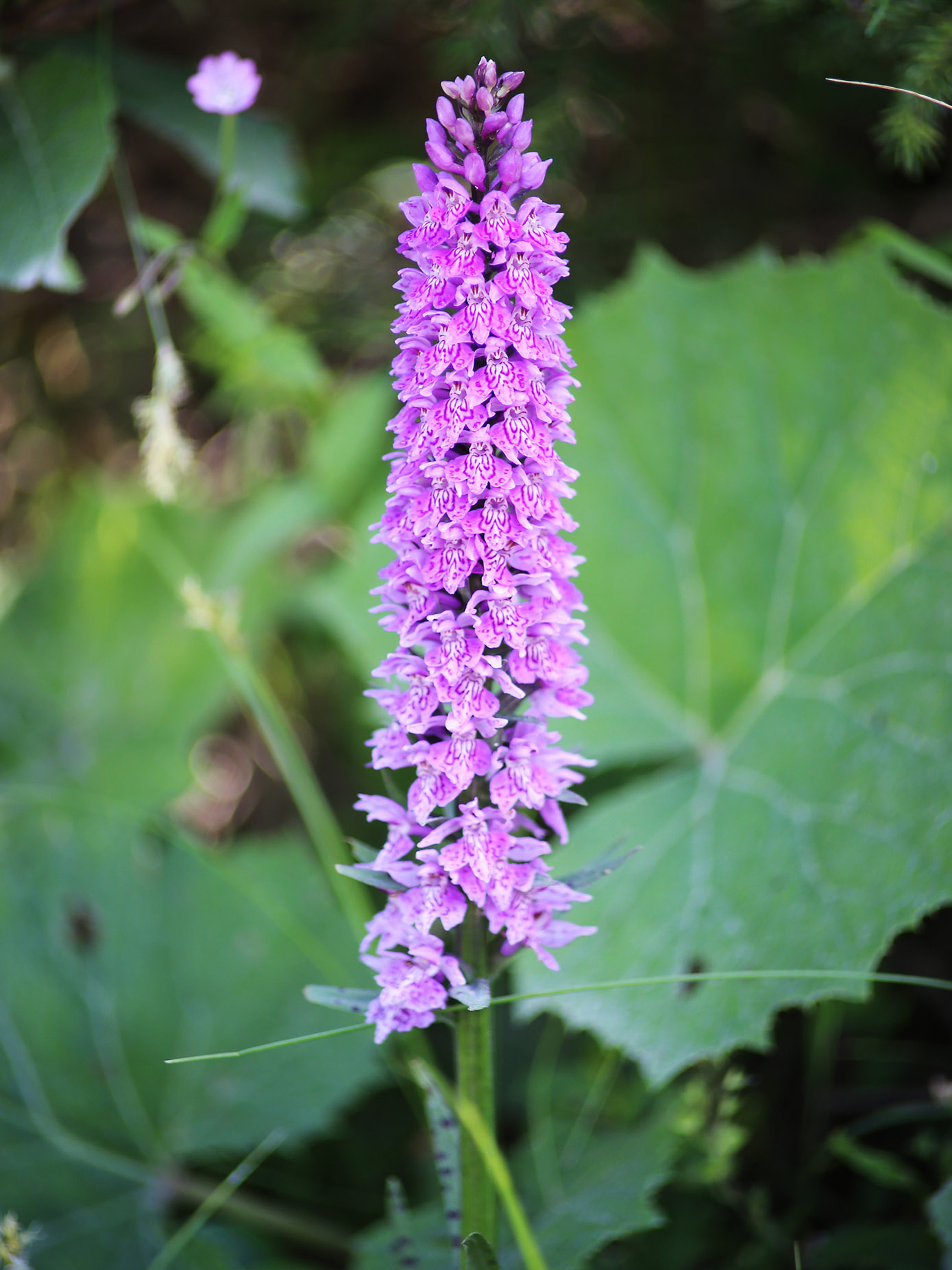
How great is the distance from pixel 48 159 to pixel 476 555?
1.43 m

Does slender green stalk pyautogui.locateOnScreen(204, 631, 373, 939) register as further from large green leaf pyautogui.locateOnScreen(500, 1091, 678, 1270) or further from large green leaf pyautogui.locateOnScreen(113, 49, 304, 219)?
large green leaf pyautogui.locateOnScreen(113, 49, 304, 219)

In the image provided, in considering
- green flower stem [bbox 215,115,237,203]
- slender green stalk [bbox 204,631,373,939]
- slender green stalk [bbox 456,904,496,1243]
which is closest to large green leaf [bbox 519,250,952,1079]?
slender green stalk [bbox 204,631,373,939]

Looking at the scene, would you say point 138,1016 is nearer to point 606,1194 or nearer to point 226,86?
point 606,1194

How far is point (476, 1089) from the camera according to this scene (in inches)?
44.6

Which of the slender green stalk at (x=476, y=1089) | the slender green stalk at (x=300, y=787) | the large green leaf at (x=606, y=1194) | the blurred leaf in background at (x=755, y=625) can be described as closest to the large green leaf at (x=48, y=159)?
the slender green stalk at (x=300, y=787)

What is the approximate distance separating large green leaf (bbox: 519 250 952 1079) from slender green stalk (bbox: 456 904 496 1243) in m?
0.50

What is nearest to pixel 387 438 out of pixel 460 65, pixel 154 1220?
pixel 460 65

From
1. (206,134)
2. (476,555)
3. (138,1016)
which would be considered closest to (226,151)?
(206,134)

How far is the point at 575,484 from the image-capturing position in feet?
7.34

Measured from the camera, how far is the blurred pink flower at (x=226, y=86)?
4.94 feet

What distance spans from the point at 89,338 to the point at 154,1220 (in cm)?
264

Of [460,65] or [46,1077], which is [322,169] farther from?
[46,1077]

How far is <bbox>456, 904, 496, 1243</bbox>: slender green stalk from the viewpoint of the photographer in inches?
42.8

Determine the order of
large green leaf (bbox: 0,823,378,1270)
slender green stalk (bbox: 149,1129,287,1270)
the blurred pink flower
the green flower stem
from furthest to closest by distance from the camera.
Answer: large green leaf (bbox: 0,823,378,1270) < the green flower stem < the blurred pink flower < slender green stalk (bbox: 149,1129,287,1270)
